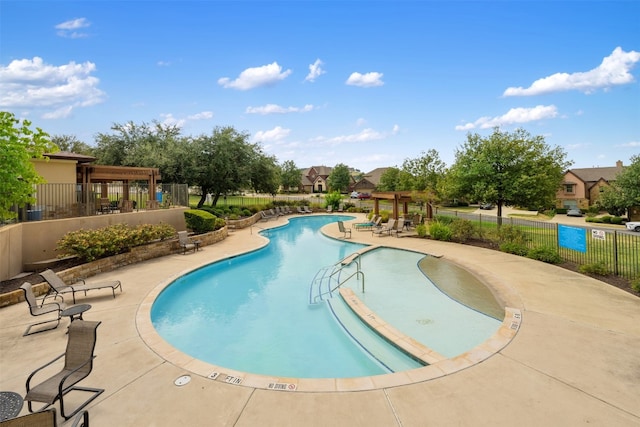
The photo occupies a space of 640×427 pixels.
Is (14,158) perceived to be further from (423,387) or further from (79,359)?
(423,387)

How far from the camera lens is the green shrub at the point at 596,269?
10492mm

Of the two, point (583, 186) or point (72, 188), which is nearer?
point (72, 188)

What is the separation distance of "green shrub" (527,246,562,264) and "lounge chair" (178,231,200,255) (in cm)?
1512

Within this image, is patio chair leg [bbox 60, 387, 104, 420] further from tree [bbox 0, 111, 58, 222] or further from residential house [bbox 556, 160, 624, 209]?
residential house [bbox 556, 160, 624, 209]

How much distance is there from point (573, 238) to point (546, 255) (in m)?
1.13

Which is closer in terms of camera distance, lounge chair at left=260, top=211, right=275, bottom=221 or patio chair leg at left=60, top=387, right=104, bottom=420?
patio chair leg at left=60, top=387, right=104, bottom=420

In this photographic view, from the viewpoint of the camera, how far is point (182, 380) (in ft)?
16.1

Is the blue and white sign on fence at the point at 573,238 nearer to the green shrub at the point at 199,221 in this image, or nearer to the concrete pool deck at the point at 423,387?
the concrete pool deck at the point at 423,387

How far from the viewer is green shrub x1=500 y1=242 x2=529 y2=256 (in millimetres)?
13711

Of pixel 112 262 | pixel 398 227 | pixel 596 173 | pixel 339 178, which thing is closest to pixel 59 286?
pixel 112 262

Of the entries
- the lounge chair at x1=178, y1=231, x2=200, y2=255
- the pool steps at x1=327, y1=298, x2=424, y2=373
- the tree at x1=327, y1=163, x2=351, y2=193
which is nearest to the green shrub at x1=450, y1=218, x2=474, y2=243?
the pool steps at x1=327, y1=298, x2=424, y2=373

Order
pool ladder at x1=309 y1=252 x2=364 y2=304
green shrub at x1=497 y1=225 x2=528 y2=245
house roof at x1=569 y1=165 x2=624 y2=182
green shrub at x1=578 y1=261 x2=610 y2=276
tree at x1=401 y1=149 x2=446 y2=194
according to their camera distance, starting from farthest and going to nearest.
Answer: house roof at x1=569 y1=165 x2=624 y2=182 < tree at x1=401 y1=149 x2=446 y2=194 < green shrub at x1=497 y1=225 x2=528 y2=245 < green shrub at x1=578 y1=261 x2=610 y2=276 < pool ladder at x1=309 y1=252 x2=364 y2=304

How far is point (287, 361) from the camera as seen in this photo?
6.35m

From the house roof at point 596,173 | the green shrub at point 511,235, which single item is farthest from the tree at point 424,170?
the house roof at point 596,173
